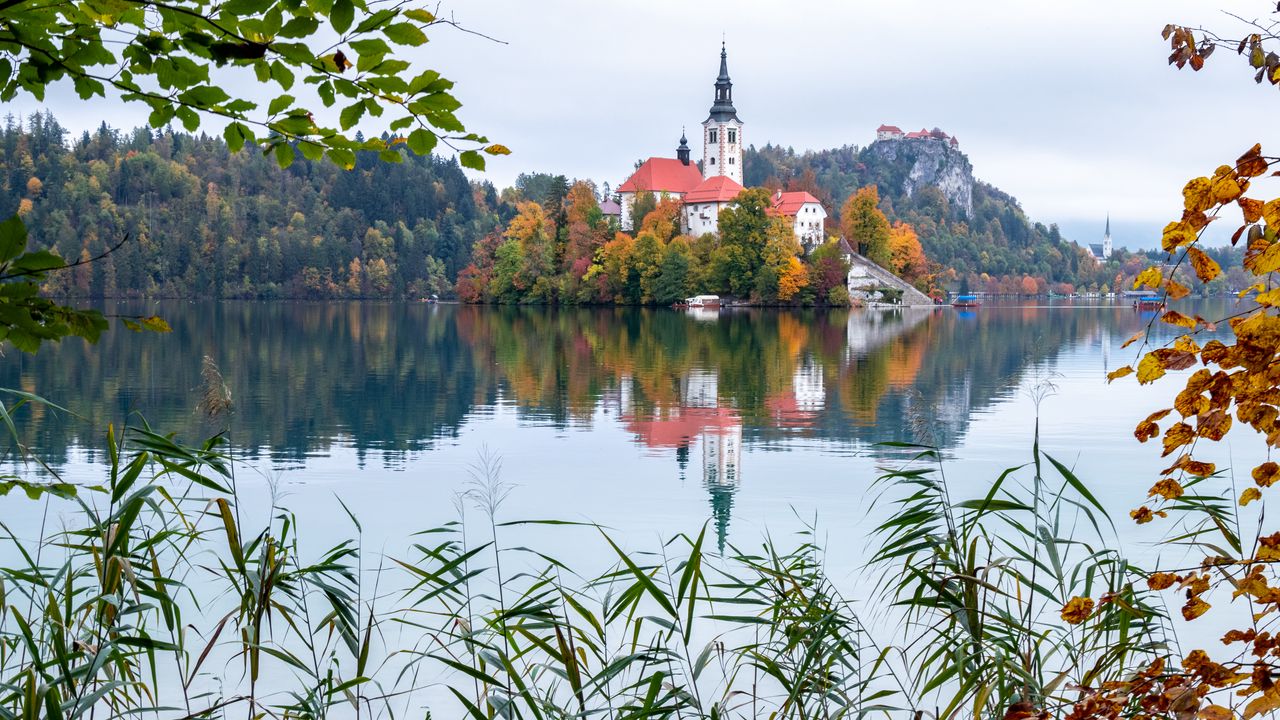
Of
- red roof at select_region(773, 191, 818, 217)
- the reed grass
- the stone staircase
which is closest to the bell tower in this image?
red roof at select_region(773, 191, 818, 217)

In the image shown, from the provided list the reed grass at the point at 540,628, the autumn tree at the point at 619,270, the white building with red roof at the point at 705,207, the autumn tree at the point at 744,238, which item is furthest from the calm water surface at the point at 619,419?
the white building with red roof at the point at 705,207

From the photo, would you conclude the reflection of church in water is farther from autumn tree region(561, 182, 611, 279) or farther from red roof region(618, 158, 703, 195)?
red roof region(618, 158, 703, 195)

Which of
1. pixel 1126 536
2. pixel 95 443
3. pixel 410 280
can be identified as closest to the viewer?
pixel 1126 536

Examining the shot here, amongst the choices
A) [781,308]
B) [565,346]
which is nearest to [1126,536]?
[565,346]

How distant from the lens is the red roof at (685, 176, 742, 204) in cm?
9256

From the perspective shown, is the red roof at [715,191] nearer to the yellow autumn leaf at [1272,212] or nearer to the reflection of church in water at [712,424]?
the reflection of church in water at [712,424]

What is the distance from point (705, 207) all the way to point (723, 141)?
13.8 metres

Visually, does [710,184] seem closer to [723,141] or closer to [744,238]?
[723,141]

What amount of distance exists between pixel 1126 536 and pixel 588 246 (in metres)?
74.9

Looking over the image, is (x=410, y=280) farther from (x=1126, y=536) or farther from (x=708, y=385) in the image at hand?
(x=1126, y=536)

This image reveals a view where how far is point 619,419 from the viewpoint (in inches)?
785

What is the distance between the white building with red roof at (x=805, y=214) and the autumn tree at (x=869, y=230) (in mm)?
3851

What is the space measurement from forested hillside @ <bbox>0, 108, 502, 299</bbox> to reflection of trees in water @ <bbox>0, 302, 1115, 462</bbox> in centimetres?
7924

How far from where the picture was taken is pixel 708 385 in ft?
83.9
